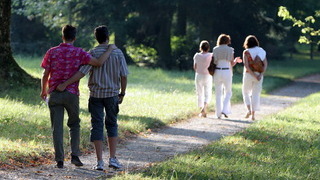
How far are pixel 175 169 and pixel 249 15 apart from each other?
27.5m

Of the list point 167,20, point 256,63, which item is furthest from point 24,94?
point 167,20

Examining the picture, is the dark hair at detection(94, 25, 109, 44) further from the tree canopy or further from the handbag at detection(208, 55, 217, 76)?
the tree canopy

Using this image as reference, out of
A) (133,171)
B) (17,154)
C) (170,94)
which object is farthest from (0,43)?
(133,171)

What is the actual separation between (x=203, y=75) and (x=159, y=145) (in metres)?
4.73

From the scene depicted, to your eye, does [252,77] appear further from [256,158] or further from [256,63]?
[256,158]

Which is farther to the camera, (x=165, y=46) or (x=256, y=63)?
(x=165, y=46)

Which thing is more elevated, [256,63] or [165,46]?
[256,63]

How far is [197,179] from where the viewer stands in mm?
8227

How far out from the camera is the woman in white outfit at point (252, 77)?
50.3 feet

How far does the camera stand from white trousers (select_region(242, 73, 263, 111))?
1570 centimetres

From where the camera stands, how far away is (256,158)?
10070 mm

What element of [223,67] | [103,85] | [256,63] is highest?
[103,85]

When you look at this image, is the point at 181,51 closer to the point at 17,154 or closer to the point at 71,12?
the point at 71,12

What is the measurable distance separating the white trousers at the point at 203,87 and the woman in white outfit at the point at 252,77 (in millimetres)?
880
